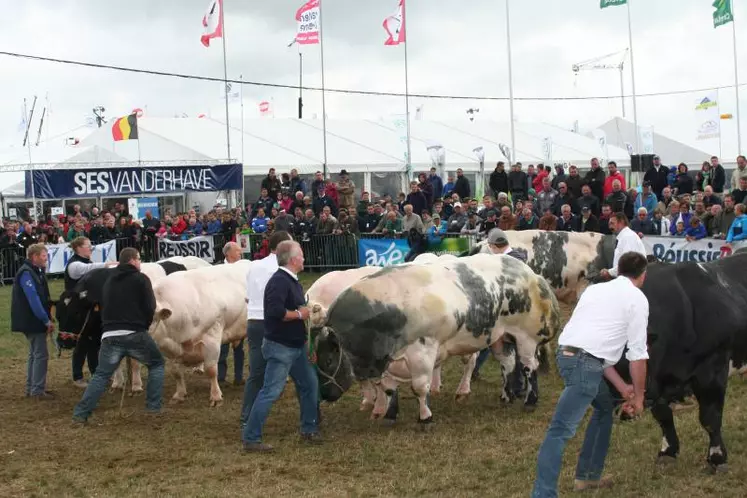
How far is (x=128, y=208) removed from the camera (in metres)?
32.7

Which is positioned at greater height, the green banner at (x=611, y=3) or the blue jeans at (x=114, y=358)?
the green banner at (x=611, y=3)

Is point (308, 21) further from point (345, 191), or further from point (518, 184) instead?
point (518, 184)

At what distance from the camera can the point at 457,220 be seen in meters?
21.5

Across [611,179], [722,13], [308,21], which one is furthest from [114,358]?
[722,13]

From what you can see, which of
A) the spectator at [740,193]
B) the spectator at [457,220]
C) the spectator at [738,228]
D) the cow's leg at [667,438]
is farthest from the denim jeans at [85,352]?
the spectator at [740,193]

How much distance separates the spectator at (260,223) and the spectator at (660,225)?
417 inches

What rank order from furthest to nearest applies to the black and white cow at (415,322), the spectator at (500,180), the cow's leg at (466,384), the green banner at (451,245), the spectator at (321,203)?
the spectator at (321,203) < the spectator at (500,180) < the green banner at (451,245) < the cow's leg at (466,384) < the black and white cow at (415,322)

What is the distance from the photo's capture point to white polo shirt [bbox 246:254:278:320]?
9586 millimetres

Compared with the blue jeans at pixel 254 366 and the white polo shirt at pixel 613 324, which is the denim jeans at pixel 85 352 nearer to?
the blue jeans at pixel 254 366

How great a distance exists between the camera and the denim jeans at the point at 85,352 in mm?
12140

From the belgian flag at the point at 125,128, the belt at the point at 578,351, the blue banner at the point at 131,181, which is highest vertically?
the belgian flag at the point at 125,128

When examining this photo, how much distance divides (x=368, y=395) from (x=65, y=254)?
1800 cm

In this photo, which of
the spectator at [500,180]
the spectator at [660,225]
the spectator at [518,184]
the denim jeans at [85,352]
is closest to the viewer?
the denim jeans at [85,352]

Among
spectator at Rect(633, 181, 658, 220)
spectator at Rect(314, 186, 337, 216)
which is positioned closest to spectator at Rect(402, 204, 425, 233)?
spectator at Rect(314, 186, 337, 216)
